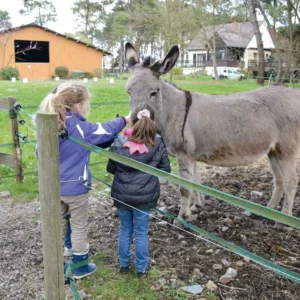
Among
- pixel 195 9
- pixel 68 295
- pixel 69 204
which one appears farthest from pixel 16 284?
pixel 195 9

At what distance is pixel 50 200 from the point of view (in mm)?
2199

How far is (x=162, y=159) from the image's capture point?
3.38 m

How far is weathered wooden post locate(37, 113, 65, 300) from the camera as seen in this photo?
2.11 m

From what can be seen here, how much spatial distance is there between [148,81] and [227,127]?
45.9 inches

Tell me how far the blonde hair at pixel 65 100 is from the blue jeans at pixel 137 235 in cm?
100

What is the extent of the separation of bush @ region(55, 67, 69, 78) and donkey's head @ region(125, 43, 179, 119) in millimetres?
29290

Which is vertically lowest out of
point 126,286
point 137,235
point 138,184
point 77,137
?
point 126,286

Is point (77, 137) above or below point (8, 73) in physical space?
below

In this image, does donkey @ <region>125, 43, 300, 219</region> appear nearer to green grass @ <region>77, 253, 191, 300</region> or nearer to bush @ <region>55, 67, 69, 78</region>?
green grass @ <region>77, 253, 191, 300</region>

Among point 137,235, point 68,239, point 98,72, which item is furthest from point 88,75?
point 137,235

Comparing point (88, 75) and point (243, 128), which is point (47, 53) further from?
point (243, 128)

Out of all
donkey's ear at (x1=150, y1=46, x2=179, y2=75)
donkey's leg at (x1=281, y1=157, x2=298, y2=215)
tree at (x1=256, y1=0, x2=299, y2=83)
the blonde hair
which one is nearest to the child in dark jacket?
the blonde hair

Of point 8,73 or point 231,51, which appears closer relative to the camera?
point 8,73

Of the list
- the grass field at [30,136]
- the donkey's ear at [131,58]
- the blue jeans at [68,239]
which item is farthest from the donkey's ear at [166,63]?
the blue jeans at [68,239]
